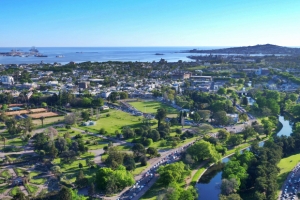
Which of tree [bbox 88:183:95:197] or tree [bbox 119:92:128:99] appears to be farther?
tree [bbox 119:92:128:99]

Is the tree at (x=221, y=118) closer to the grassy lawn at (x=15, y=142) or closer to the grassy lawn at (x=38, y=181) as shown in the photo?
the grassy lawn at (x=38, y=181)

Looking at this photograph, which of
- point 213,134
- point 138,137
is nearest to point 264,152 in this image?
point 213,134

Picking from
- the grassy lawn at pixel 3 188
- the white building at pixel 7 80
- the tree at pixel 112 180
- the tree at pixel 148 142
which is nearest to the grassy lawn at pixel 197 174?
the tree at pixel 112 180

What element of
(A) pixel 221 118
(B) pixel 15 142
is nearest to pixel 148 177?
(B) pixel 15 142

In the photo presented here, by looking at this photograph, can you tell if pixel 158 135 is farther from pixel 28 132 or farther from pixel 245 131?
pixel 28 132

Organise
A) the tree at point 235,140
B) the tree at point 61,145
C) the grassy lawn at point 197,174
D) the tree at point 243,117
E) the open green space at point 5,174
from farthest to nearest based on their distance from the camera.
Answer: the tree at point 243,117, the tree at point 235,140, the tree at point 61,145, the grassy lawn at point 197,174, the open green space at point 5,174

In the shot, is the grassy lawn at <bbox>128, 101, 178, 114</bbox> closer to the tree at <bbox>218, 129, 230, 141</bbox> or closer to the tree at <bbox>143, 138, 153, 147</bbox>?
the tree at <bbox>218, 129, 230, 141</bbox>

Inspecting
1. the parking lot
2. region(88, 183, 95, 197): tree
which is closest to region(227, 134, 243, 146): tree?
the parking lot
